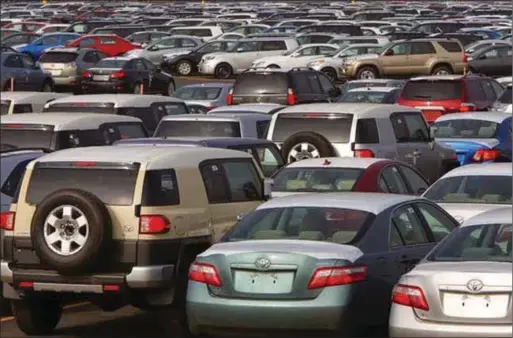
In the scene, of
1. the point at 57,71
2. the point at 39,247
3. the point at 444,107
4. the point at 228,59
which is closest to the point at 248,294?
the point at 39,247

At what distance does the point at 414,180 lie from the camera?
1595 centimetres

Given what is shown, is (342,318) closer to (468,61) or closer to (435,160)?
(435,160)

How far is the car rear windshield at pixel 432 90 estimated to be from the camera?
29406 mm

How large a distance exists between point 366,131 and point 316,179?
14.4 feet

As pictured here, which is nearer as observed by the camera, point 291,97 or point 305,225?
point 305,225

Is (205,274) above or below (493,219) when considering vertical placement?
below

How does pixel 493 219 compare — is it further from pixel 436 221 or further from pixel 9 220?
pixel 9 220

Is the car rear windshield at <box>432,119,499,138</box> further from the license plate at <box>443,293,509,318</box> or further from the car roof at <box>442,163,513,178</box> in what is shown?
the license plate at <box>443,293,509,318</box>

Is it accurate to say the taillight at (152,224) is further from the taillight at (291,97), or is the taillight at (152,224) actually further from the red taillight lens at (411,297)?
the taillight at (291,97)

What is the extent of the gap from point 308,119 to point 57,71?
25.9 meters

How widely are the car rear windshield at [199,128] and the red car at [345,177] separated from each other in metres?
4.38

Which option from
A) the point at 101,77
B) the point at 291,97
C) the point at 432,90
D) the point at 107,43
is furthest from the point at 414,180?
the point at 107,43

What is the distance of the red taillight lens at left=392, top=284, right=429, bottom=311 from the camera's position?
31.2 ft

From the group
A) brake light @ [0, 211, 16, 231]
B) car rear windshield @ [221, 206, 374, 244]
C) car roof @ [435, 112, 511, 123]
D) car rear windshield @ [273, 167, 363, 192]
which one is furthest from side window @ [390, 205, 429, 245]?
car roof @ [435, 112, 511, 123]
